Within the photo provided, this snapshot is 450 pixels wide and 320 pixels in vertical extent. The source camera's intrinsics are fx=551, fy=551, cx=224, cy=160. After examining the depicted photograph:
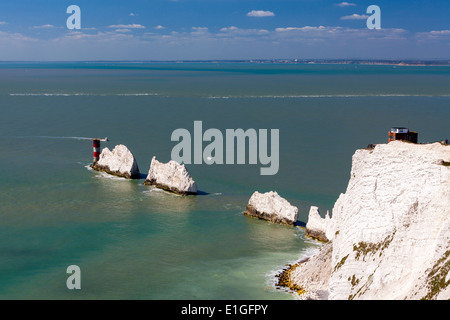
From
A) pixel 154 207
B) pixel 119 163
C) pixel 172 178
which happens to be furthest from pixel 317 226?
pixel 119 163

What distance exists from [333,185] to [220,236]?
21838 mm

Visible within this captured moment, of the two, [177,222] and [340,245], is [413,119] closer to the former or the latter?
[177,222]

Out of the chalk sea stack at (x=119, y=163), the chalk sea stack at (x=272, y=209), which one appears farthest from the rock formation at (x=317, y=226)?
the chalk sea stack at (x=119, y=163)

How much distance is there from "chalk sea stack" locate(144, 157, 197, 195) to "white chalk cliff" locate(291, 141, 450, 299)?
2907 centimetres

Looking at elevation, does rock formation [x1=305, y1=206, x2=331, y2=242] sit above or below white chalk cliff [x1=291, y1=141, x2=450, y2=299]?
below

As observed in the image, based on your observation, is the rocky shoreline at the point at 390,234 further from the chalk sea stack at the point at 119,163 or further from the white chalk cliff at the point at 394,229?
the chalk sea stack at the point at 119,163

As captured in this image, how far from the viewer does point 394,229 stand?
1315 inches

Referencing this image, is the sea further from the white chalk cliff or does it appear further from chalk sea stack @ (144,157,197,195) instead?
the white chalk cliff

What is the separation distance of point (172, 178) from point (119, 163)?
11.7m

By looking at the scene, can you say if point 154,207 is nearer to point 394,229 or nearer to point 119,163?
point 119,163

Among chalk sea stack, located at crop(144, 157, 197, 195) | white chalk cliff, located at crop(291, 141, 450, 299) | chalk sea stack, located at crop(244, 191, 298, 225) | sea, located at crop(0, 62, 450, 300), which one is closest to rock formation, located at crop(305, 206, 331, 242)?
sea, located at crop(0, 62, 450, 300)

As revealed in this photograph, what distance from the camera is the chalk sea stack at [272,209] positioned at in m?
53.9

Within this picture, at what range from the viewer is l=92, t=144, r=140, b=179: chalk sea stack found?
73062mm

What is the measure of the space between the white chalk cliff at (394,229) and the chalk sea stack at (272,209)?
15773mm
